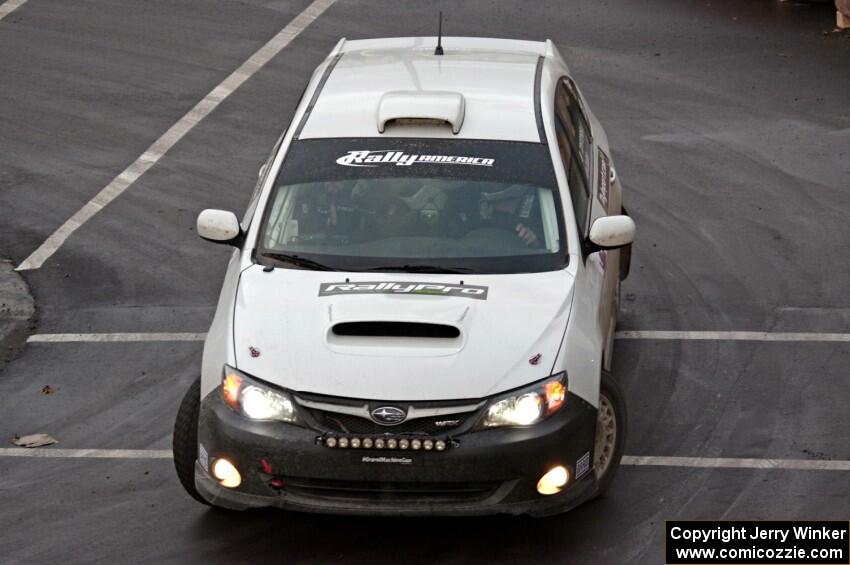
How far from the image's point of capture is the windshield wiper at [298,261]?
8.48 metres

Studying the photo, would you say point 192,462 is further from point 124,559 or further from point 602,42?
point 602,42

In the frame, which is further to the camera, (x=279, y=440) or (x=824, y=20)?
(x=824, y=20)

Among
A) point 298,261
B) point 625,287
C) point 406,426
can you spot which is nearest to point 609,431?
point 406,426

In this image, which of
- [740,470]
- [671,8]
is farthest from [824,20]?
[740,470]

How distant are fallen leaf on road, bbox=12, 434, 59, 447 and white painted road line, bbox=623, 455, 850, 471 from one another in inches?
135

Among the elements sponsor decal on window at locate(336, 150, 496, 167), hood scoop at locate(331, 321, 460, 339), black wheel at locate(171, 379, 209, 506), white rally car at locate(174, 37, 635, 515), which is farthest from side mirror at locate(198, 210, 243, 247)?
hood scoop at locate(331, 321, 460, 339)

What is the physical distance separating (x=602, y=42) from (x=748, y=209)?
502 centimetres

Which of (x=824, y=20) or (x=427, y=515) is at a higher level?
(x=427, y=515)

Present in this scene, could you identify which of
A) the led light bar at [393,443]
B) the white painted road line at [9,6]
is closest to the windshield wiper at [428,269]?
the led light bar at [393,443]

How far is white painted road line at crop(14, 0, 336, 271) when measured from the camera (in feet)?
42.9

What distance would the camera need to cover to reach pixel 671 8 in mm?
19188

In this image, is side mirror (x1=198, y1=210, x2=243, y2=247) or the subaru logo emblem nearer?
the subaru logo emblem

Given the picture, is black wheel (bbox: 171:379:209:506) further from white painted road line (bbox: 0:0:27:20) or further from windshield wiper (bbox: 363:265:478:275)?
white painted road line (bbox: 0:0:27:20)

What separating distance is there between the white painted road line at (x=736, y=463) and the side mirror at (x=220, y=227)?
257cm
